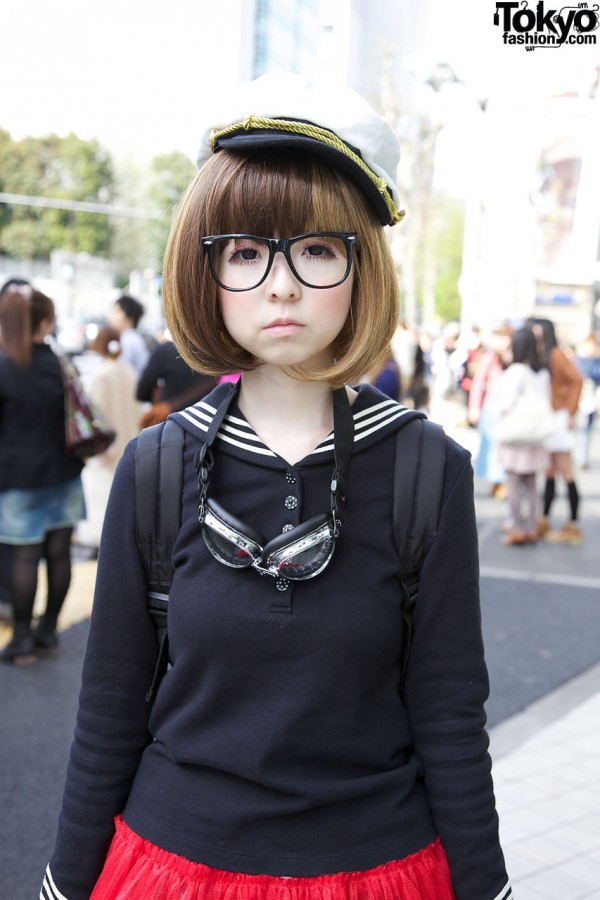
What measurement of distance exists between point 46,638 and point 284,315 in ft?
14.0

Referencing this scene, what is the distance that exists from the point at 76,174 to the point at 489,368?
54.8 metres

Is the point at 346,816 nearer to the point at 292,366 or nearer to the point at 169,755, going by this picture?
the point at 169,755

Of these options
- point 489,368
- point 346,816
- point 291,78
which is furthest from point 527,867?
point 489,368

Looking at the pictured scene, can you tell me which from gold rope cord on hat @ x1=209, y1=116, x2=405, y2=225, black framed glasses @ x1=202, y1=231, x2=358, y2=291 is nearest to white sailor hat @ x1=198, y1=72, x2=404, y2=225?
gold rope cord on hat @ x1=209, y1=116, x2=405, y2=225

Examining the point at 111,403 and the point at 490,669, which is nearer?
the point at 490,669

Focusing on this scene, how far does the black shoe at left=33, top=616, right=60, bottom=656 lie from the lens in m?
5.23

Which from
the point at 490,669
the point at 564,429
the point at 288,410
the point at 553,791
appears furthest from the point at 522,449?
the point at 288,410

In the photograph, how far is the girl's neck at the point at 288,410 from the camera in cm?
150

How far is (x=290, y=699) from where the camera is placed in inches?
53.5

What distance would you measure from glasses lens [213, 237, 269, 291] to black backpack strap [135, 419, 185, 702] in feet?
0.83

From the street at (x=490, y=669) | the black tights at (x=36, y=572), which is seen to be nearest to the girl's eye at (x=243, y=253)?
the street at (x=490, y=669)

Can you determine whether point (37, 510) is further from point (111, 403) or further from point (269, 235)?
point (269, 235)

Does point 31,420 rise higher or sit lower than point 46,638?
higher

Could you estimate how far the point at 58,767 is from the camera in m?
3.94
